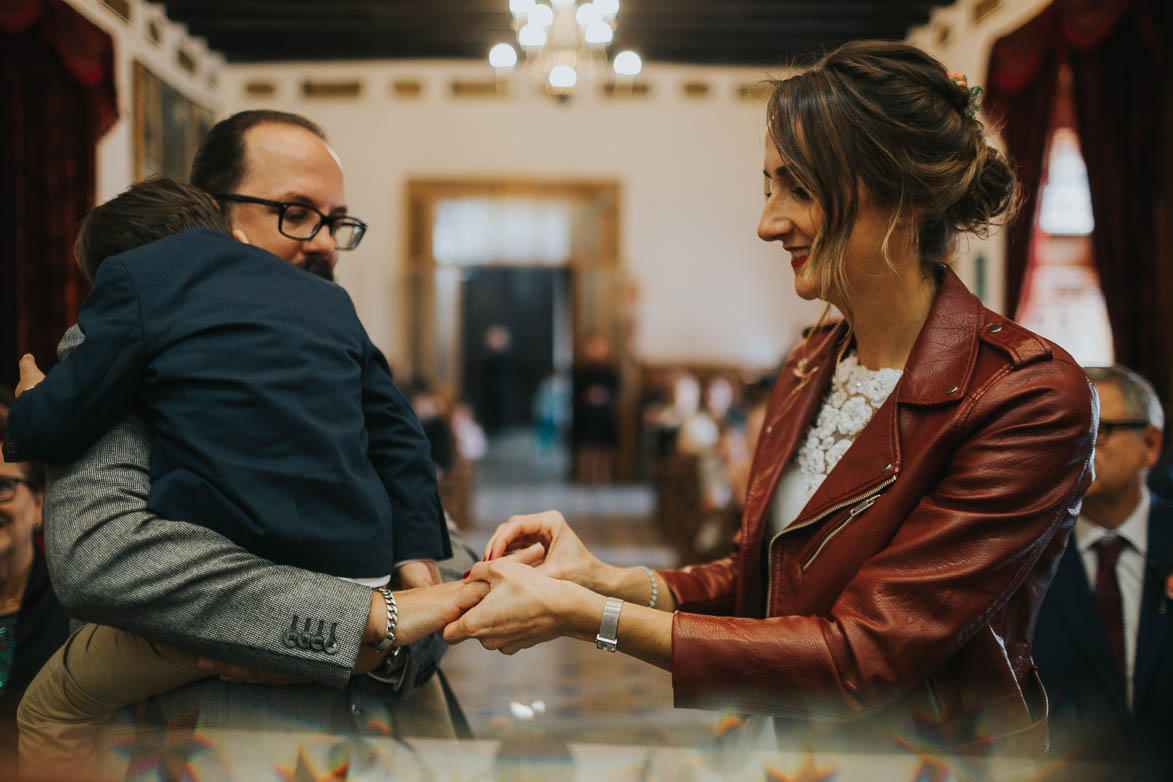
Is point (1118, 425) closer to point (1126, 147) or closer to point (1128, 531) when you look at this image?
point (1128, 531)

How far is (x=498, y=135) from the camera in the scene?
10375 mm

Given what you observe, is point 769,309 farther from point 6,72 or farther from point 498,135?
point 6,72

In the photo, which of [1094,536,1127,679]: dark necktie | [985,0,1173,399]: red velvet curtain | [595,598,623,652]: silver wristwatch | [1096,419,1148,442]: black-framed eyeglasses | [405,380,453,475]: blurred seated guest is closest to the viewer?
[595,598,623,652]: silver wristwatch

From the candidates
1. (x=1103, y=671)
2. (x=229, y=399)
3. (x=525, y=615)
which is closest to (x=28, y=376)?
(x=229, y=399)

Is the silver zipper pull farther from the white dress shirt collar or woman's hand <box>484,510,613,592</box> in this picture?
the white dress shirt collar

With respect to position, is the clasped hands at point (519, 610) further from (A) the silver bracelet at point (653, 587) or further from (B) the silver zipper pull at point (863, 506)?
(B) the silver zipper pull at point (863, 506)

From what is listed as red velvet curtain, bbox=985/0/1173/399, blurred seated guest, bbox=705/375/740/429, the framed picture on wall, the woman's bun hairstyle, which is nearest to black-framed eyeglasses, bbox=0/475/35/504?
the framed picture on wall

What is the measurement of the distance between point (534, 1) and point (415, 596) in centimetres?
533

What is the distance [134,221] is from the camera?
1401 mm

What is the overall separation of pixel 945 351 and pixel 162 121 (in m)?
3.92

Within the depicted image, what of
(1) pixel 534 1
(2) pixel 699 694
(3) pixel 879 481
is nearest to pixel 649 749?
(2) pixel 699 694

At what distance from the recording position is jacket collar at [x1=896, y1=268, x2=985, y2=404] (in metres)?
1.34

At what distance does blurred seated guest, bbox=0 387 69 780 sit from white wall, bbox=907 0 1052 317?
6.57 meters

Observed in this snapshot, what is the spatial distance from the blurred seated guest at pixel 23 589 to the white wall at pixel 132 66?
0.67 metres
